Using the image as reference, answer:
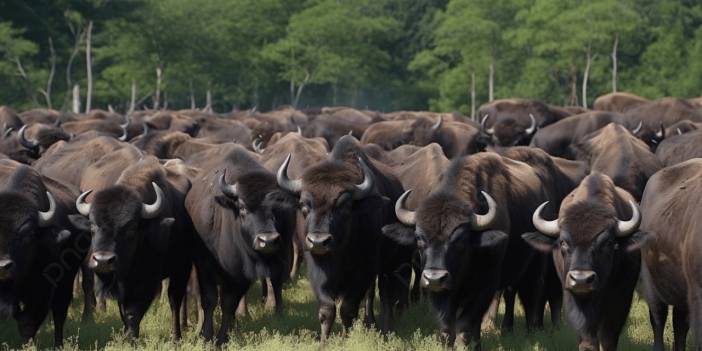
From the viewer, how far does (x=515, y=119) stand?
2577 cm

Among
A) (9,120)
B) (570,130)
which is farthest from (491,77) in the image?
(9,120)

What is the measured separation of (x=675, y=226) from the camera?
337 inches

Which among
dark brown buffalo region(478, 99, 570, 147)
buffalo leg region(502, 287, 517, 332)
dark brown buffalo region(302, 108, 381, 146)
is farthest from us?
dark brown buffalo region(478, 99, 570, 147)

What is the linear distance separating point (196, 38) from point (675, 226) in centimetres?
5249

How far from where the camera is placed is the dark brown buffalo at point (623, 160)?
1215 centimetres

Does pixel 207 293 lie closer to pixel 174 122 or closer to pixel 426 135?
pixel 426 135

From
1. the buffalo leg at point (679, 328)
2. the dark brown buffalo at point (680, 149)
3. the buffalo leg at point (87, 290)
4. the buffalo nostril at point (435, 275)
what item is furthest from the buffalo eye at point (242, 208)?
the dark brown buffalo at point (680, 149)

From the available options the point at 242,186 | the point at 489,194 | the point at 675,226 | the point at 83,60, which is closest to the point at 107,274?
the point at 242,186

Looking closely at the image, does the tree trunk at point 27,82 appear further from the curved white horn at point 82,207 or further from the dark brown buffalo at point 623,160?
the curved white horn at point 82,207

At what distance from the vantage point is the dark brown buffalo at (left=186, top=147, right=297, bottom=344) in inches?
372

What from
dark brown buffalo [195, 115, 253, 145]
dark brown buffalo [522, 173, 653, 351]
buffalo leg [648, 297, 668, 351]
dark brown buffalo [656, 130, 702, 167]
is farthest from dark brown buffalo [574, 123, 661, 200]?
dark brown buffalo [195, 115, 253, 145]

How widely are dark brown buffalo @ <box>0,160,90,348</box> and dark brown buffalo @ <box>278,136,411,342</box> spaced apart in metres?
2.04

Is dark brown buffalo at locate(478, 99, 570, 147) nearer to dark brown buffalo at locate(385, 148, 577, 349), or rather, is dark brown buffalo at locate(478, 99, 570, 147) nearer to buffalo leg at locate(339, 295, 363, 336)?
dark brown buffalo at locate(385, 148, 577, 349)

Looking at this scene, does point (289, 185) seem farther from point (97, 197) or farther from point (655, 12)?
point (655, 12)
